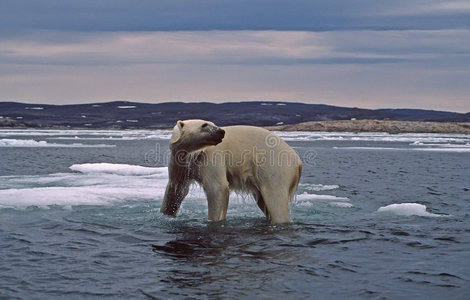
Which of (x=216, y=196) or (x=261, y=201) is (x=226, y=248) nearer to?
(x=216, y=196)

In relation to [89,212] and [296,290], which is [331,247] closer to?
[296,290]

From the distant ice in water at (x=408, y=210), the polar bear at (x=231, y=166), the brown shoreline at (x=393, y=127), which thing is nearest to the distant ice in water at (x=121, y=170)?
the distant ice in water at (x=408, y=210)

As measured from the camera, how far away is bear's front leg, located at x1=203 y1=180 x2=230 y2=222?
10.5 m

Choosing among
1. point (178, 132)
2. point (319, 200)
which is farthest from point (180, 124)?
point (319, 200)

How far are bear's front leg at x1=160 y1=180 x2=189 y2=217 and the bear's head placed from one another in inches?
33.6

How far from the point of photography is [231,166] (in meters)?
10.8

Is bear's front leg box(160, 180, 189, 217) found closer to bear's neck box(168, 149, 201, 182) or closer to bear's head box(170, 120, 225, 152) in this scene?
bear's neck box(168, 149, 201, 182)

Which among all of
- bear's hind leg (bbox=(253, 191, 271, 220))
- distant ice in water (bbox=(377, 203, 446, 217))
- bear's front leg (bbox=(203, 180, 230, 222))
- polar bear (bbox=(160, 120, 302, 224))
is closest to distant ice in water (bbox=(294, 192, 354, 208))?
distant ice in water (bbox=(377, 203, 446, 217))

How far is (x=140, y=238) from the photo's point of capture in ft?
32.0

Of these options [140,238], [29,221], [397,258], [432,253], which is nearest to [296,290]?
[397,258]

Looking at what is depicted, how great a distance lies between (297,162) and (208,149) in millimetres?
1652

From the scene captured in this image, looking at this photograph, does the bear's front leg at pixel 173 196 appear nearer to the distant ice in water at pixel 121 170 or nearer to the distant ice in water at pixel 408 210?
the distant ice in water at pixel 408 210

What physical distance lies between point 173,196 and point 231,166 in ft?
4.25

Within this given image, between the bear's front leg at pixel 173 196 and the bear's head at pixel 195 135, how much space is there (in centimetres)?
85
